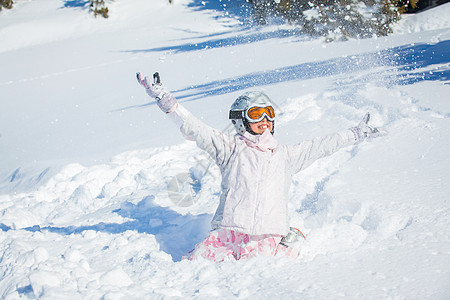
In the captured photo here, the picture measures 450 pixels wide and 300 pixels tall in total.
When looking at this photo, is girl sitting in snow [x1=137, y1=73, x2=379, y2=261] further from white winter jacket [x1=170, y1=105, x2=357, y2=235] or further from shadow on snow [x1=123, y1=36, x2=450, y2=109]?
shadow on snow [x1=123, y1=36, x2=450, y2=109]

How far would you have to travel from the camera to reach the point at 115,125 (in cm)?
665

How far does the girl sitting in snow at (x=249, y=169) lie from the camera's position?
223 centimetres

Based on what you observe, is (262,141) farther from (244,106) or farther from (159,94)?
(159,94)

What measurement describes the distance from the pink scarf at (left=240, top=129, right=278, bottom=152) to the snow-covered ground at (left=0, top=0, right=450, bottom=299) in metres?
0.59

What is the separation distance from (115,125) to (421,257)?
215 inches

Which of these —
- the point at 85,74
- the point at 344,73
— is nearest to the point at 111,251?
the point at 344,73

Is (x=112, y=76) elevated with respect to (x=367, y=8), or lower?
lower

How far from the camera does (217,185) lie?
356 cm

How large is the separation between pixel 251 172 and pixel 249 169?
20 millimetres

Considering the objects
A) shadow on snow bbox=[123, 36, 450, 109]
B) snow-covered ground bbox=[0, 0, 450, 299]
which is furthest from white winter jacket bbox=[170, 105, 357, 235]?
shadow on snow bbox=[123, 36, 450, 109]

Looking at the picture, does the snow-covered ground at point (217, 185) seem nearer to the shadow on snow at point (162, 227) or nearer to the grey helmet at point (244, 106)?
the shadow on snow at point (162, 227)

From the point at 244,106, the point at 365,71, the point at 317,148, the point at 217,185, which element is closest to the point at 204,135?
the point at 244,106

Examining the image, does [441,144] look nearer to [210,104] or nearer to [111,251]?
[111,251]

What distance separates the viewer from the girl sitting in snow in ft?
7.31
